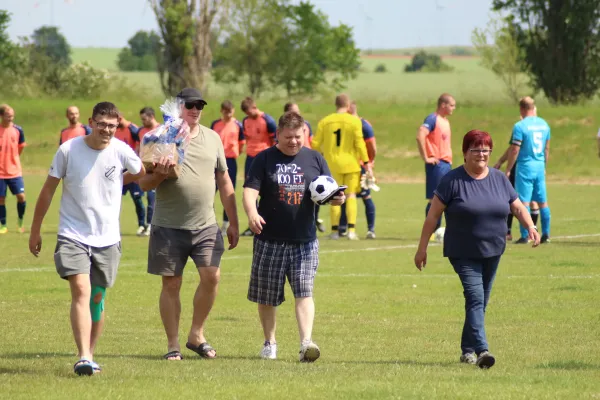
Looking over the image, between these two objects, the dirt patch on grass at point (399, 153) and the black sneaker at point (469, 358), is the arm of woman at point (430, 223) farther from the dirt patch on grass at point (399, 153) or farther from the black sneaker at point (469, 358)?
the dirt patch on grass at point (399, 153)

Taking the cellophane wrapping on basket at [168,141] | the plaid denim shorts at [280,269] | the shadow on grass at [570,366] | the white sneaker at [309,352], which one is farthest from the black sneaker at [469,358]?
the cellophane wrapping on basket at [168,141]

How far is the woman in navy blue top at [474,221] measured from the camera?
858 centimetres

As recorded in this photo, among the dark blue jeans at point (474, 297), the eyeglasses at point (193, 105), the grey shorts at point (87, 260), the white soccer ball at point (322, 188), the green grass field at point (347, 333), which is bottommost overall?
the green grass field at point (347, 333)

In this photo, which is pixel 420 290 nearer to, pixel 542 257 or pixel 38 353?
pixel 542 257

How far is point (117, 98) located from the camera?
5281 cm

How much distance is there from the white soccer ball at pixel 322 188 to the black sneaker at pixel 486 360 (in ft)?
5.31

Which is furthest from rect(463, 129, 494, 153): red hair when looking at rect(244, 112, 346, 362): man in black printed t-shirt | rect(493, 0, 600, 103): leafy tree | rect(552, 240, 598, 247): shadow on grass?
rect(493, 0, 600, 103): leafy tree

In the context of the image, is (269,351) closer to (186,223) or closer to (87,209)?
(186,223)

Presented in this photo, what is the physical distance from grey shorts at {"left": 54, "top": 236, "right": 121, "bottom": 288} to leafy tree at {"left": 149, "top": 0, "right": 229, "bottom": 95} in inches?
1457

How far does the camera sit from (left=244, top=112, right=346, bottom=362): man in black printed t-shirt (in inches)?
349

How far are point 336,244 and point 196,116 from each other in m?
9.58

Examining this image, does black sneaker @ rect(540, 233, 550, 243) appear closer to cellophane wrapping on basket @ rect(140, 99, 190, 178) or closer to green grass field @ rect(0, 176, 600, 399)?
green grass field @ rect(0, 176, 600, 399)

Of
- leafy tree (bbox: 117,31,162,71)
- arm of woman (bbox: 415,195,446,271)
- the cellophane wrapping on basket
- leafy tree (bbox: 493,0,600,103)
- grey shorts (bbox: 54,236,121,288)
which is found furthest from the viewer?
leafy tree (bbox: 117,31,162,71)

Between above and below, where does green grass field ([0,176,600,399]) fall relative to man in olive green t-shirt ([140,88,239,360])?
below
